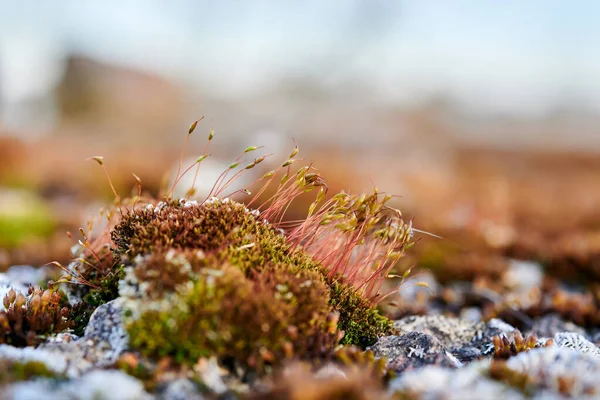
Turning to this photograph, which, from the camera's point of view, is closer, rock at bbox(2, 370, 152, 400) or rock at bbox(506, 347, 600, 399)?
rock at bbox(2, 370, 152, 400)

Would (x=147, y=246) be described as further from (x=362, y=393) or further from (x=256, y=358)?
(x=362, y=393)

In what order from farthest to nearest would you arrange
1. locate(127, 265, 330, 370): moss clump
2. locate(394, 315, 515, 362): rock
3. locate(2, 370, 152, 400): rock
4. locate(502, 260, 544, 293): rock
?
locate(502, 260, 544, 293): rock
locate(394, 315, 515, 362): rock
locate(127, 265, 330, 370): moss clump
locate(2, 370, 152, 400): rock

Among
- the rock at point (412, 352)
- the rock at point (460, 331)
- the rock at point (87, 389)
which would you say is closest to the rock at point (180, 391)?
the rock at point (87, 389)

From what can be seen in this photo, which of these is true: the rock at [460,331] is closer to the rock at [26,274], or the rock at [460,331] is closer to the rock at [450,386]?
the rock at [450,386]

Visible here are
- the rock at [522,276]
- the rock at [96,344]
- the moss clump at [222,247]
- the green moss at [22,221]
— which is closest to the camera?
the rock at [96,344]

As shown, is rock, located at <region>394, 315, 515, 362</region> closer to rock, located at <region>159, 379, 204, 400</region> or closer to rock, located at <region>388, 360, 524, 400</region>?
rock, located at <region>388, 360, 524, 400</region>

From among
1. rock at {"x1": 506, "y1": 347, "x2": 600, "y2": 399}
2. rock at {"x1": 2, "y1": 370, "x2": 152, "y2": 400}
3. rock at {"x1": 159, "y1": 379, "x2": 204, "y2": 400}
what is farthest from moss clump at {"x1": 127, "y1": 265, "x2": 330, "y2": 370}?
rock at {"x1": 506, "y1": 347, "x2": 600, "y2": 399}

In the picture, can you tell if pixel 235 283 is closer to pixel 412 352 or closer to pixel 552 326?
pixel 412 352
